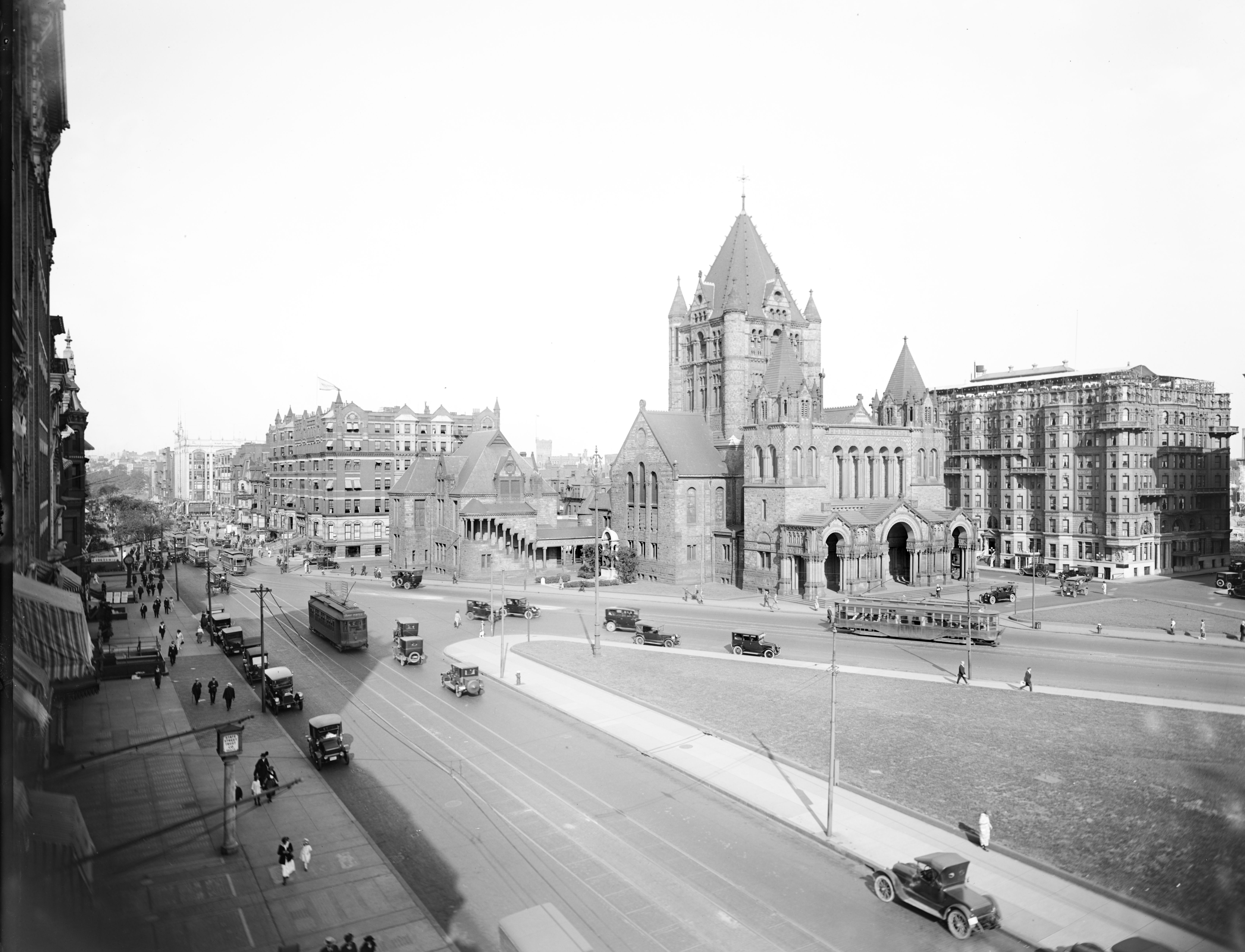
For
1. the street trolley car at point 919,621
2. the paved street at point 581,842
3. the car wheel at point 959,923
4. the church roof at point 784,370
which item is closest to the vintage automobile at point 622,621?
the street trolley car at point 919,621

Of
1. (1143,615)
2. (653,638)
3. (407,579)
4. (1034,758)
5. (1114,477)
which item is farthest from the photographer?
(1114,477)

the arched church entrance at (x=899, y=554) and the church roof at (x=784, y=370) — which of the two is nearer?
the church roof at (x=784, y=370)

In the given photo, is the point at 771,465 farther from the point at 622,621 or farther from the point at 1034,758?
the point at 1034,758

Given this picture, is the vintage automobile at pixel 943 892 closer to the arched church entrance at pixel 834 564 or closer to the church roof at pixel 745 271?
the arched church entrance at pixel 834 564

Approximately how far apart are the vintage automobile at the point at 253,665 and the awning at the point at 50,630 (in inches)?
1180

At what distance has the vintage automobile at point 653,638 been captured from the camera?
159ft

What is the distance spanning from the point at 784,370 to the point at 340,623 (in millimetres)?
41606

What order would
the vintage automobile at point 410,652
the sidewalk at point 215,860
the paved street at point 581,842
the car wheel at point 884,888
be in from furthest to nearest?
1. the vintage automobile at point 410,652
2. the car wheel at point 884,888
3. the paved street at point 581,842
4. the sidewalk at point 215,860

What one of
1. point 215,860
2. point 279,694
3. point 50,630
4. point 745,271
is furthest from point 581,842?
point 745,271

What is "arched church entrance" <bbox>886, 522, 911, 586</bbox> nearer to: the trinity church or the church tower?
the trinity church

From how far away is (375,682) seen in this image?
40125 millimetres

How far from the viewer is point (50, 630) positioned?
8.68m

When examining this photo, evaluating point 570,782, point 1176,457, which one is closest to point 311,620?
point 570,782

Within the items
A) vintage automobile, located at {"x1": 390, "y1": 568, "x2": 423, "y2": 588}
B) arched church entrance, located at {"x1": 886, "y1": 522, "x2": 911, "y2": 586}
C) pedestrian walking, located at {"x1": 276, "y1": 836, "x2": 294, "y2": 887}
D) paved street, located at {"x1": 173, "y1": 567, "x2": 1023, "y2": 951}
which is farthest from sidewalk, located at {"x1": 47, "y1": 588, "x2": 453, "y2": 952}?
arched church entrance, located at {"x1": 886, "y1": 522, "x2": 911, "y2": 586}
